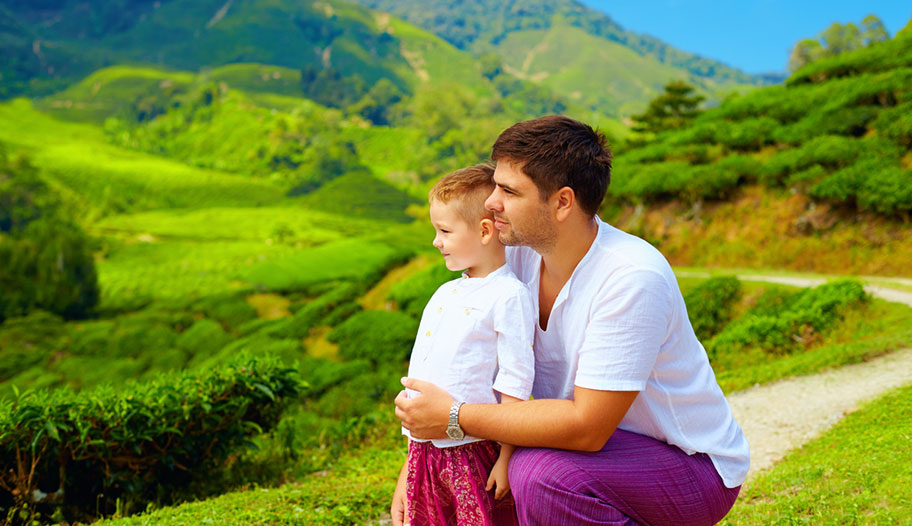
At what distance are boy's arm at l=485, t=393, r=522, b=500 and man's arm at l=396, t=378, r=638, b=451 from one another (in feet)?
0.25

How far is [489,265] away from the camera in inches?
67.8

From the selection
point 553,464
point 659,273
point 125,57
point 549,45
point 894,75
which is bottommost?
point 553,464

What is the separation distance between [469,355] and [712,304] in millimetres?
6241

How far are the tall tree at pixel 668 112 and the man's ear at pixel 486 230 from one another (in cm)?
1729

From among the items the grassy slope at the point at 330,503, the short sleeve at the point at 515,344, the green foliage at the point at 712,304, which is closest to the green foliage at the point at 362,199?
the green foliage at the point at 712,304

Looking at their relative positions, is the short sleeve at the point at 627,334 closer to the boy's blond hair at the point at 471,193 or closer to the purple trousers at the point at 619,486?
the purple trousers at the point at 619,486

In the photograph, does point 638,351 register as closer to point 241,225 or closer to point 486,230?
point 486,230

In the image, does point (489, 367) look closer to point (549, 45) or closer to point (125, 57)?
point (125, 57)

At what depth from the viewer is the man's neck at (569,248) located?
5.12 ft

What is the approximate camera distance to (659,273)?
141cm

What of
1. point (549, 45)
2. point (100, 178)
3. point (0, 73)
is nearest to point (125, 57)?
point (0, 73)

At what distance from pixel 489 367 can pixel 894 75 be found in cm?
1232

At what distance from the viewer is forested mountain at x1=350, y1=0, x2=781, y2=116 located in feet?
333

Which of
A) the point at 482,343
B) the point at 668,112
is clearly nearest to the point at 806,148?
the point at 668,112
